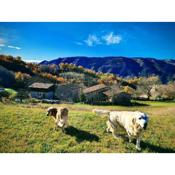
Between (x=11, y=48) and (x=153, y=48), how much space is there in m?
3.10

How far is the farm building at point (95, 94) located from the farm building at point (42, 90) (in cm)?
73

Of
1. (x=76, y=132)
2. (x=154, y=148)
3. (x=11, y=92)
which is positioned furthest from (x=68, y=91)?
(x=154, y=148)

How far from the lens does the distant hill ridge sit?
7.89m

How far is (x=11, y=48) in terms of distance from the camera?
305 inches

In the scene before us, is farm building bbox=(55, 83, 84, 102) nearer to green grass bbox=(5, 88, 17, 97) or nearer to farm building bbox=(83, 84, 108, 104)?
farm building bbox=(83, 84, 108, 104)

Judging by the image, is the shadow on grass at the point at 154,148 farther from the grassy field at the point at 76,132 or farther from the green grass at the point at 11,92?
the green grass at the point at 11,92

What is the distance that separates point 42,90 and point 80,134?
1294mm

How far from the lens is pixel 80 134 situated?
7543mm

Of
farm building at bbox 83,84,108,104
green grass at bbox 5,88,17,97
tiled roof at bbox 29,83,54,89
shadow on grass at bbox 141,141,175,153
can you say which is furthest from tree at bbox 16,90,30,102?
shadow on grass at bbox 141,141,175,153

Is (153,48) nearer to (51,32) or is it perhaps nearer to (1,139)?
(51,32)
